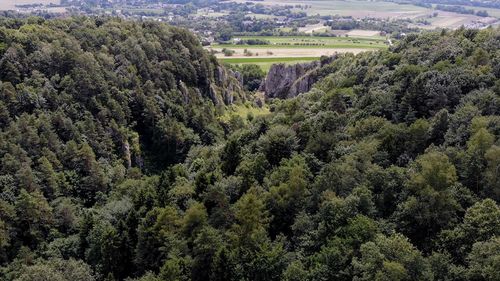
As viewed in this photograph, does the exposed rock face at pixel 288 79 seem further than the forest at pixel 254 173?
Yes

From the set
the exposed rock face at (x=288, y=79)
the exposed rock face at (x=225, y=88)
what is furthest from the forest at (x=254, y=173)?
the exposed rock face at (x=288, y=79)

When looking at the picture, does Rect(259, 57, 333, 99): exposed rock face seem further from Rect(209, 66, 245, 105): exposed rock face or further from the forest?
the forest

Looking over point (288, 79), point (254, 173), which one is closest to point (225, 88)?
point (288, 79)

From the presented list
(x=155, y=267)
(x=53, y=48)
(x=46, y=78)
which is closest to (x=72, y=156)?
(x=46, y=78)

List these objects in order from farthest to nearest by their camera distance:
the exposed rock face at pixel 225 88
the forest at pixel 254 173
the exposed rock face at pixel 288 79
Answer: the exposed rock face at pixel 288 79, the exposed rock face at pixel 225 88, the forest at pixel 254 173

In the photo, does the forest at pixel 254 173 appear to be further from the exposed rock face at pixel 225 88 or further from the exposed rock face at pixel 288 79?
the exposed rock face at pixel 288 79

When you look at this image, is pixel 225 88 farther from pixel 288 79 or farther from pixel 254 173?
pixel 254 173
